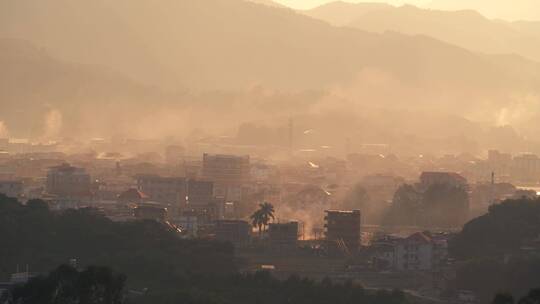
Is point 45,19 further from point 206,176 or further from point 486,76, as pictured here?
point 206,176

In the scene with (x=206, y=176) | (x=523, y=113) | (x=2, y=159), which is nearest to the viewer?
(x=206, y=176)

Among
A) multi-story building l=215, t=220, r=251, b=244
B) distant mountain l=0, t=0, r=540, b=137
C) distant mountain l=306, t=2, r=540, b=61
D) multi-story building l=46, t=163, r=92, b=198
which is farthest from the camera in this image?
distant mountain l=306, t=2, r=540, b=61

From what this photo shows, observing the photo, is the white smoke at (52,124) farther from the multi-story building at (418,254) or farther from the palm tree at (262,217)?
the multi-story building at (418,254)

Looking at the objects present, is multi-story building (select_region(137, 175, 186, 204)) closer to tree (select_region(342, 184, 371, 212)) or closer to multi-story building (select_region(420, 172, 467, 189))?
tree (select_region(342, 184, 371, 212))

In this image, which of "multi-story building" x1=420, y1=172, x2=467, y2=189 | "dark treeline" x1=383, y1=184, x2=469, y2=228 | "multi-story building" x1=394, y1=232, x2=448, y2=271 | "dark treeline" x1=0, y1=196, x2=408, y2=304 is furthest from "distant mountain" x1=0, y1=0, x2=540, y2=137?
"dark treeline" x1=0, y1=196, x2=408, y2=304

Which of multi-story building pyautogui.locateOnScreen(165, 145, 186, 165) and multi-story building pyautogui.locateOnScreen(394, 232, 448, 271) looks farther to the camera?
multi-story building pyautogui.locateOnScreen(165, 145, 186, 165)

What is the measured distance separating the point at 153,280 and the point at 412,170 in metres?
37.0

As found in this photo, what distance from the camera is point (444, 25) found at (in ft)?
510

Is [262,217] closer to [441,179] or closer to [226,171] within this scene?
[441,179]

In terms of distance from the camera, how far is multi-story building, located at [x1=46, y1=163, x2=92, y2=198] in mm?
48656

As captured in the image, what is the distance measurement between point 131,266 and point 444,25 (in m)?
127

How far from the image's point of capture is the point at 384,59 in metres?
121

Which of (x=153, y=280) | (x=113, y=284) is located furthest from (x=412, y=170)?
(x=113, y=284)

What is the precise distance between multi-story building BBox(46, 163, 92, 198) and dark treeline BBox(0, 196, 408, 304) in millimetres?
10542
